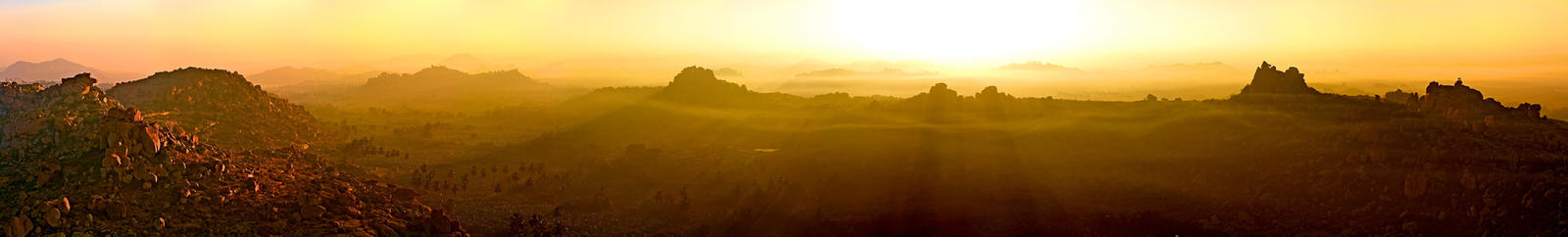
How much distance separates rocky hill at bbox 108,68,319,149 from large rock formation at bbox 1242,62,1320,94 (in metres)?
72.4

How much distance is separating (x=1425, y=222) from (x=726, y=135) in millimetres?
40390

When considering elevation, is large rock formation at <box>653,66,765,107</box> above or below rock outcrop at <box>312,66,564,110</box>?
above

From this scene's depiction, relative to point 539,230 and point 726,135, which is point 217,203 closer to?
point 539,230

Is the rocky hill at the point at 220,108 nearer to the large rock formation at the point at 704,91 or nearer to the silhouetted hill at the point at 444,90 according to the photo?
the large rock formation at the point at 704,91

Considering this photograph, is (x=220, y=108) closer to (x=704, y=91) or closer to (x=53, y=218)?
(x=53, y=218)

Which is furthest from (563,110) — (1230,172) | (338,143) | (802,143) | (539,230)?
Answer: (1230,172)

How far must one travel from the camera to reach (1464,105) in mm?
41031

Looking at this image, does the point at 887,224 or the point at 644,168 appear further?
the point at 644,168

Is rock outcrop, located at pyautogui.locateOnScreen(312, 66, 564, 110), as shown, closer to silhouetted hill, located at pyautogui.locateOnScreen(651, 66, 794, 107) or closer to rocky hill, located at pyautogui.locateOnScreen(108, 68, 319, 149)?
silhouetted hill, located at pyautogui.locateOnScreen(651, 66, 794, 107)

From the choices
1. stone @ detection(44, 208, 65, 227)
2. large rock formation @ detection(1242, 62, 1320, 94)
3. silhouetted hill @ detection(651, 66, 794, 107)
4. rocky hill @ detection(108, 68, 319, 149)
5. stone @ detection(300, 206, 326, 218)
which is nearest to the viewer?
stone @ detection(44, 208, 65, 227)

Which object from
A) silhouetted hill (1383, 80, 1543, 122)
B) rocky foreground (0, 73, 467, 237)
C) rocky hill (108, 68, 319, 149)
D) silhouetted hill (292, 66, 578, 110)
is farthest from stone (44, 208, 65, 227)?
silhouetted hill (292, 66, 578, 110)

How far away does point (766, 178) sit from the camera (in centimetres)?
3775

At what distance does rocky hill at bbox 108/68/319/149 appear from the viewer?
4438cm

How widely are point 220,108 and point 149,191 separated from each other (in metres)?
34.0
